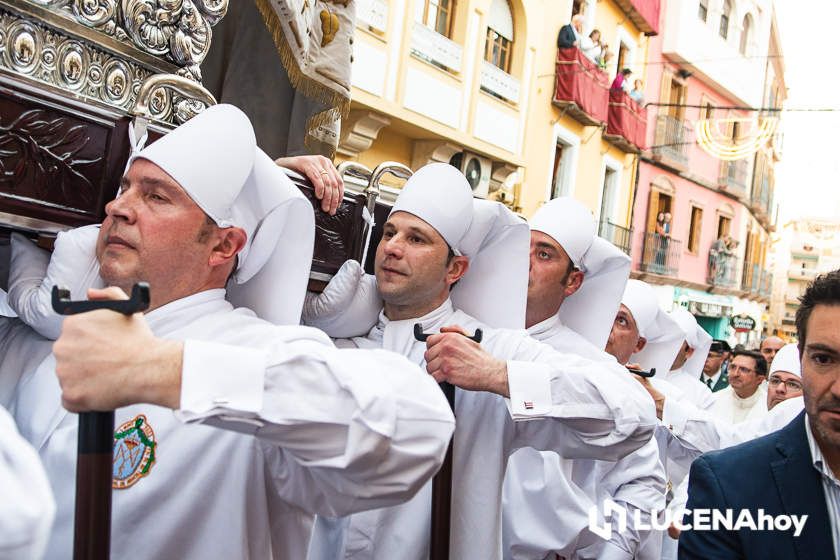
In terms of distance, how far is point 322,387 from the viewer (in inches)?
65.8

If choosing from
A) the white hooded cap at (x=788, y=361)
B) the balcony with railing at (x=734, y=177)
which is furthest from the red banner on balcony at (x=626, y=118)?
the white hooded cap at (x=788, y=361)

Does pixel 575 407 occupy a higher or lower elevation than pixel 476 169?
lower

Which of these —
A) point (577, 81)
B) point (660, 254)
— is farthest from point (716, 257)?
point (577, 81)

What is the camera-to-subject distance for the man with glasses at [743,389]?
6.96 meters

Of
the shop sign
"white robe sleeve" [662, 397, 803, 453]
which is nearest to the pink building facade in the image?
the shop sign

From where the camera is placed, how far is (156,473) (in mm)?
2074

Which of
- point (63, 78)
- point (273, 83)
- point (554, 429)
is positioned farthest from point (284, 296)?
point (273, 83)

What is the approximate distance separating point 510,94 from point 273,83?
401 inches

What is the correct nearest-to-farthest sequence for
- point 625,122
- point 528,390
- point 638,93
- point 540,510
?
1. point 528,390
2. point 540,510
3. point 625,122
4. point 638,93

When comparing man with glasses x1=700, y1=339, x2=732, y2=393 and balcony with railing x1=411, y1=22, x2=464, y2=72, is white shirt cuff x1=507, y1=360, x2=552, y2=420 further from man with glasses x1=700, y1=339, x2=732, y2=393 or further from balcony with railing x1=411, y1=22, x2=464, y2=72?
balcony with railing x1=411, y1=22, x2=464, y2=72

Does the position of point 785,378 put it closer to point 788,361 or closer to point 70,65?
point 788,361

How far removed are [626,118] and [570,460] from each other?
49.2 ft

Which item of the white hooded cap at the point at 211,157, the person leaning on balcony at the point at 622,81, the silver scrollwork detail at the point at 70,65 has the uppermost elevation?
the person leaning on balcony at the point at 622,81

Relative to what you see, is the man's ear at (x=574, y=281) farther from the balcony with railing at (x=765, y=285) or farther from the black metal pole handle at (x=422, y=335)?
the balcony with railing at (x=765, y=285)
